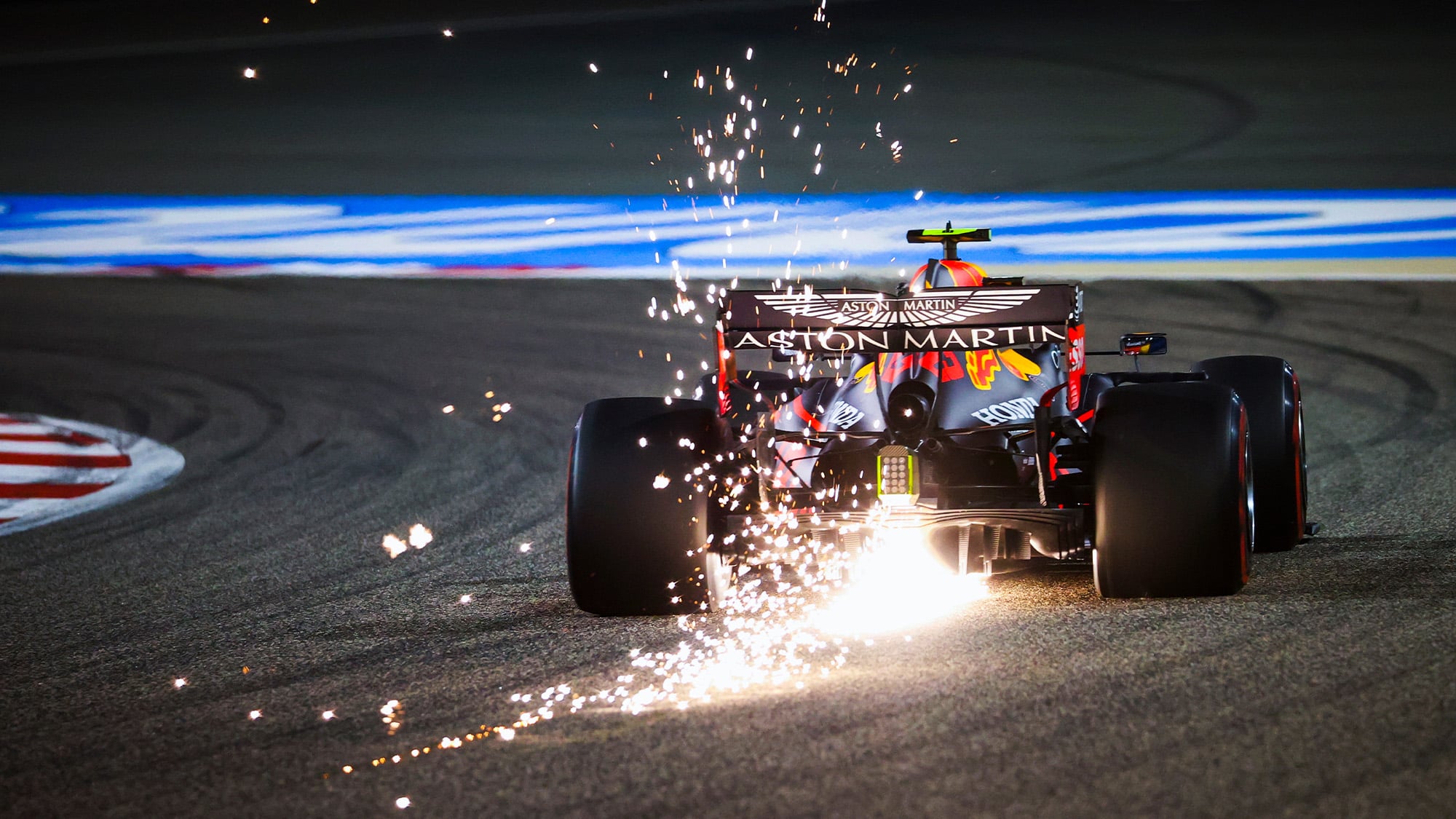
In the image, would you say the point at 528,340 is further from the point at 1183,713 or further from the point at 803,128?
the point at 1183,713

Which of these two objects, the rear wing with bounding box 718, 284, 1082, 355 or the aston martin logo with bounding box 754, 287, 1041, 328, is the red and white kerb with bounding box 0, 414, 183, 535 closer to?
the rear wing with bounding box 718, 284, 1082, 355

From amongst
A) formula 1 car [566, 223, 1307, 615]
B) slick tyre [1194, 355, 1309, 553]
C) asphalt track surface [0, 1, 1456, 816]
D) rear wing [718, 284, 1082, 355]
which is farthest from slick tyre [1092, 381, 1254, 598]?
slick tyre [1194, 355, 1309, 553]

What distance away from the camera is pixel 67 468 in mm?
11273

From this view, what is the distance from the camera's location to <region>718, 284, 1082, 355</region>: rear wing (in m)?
5.95

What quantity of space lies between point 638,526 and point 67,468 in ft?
22.9

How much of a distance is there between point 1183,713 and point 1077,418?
240 centimetres

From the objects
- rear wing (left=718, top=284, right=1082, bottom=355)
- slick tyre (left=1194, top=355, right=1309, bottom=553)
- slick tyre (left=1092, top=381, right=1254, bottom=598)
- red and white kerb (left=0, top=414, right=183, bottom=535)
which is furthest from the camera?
red and white kerb (left=0, top=414, right=183, bottom=535)

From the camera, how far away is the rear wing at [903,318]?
595cm

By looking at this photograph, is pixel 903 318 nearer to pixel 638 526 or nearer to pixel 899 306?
pixel 899 306

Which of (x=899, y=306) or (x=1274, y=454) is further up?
(x=899, y=306)

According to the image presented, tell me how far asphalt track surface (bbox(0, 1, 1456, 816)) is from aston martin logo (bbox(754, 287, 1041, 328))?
1.16 meters

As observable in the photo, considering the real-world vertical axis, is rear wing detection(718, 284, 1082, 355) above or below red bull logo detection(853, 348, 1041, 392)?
above

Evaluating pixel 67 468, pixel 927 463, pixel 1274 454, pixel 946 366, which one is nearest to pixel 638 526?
pixel 927 463

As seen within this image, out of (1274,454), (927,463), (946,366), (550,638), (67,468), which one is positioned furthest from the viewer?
(67,468)
